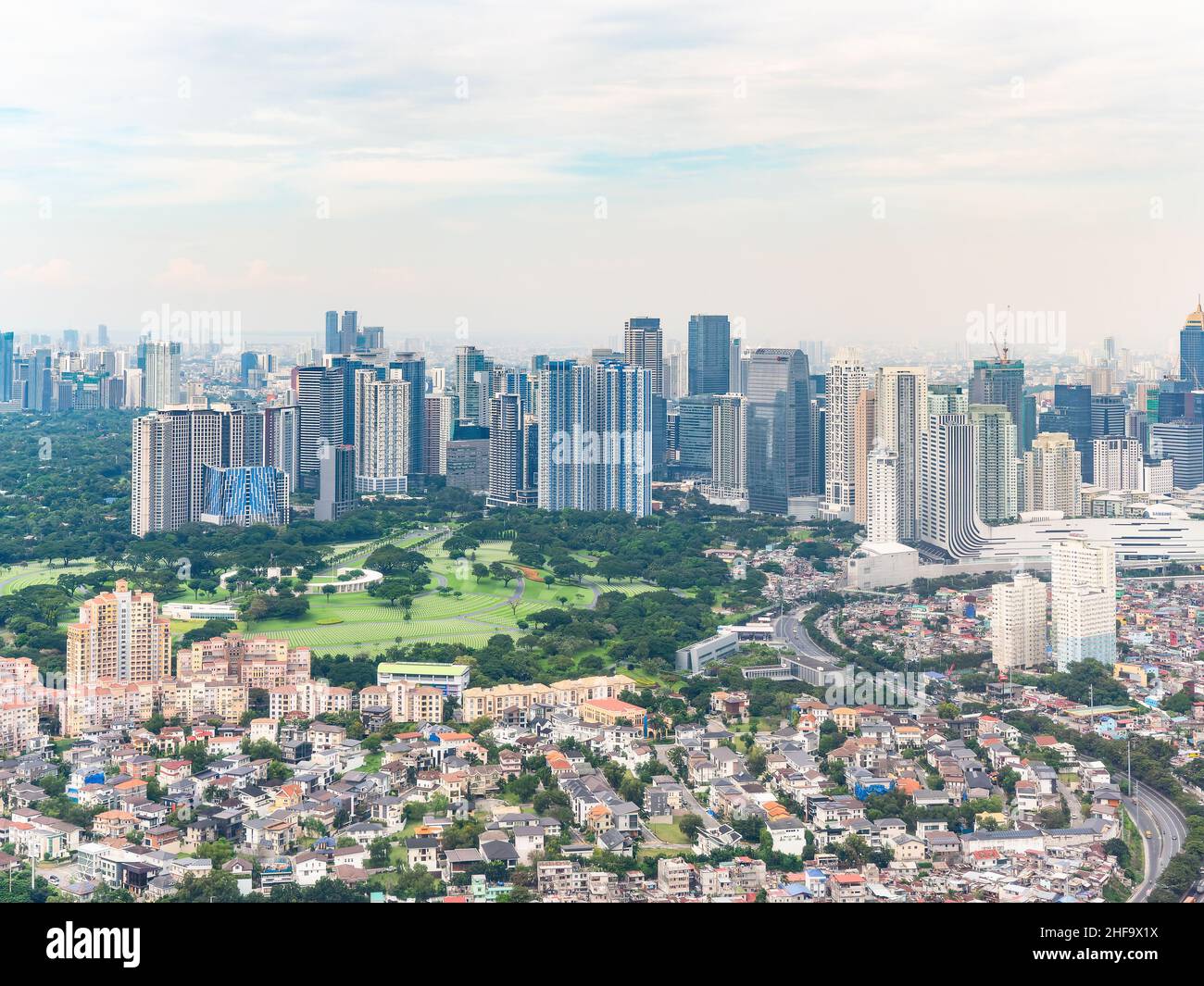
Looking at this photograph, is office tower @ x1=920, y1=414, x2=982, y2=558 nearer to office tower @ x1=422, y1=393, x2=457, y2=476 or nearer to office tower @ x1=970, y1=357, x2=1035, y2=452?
office tower @ x1=970, y1=357, x2=1035, y2=452

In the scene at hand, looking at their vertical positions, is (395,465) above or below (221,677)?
above

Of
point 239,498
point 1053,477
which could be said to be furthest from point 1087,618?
point 239,498

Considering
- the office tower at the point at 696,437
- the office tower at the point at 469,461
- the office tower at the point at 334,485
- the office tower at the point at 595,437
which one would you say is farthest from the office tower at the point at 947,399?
the office tower at the point at 334,485

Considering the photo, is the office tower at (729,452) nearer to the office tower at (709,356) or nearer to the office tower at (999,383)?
the office tower at (709,356)

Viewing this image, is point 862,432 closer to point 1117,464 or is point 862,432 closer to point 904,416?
point 904,416

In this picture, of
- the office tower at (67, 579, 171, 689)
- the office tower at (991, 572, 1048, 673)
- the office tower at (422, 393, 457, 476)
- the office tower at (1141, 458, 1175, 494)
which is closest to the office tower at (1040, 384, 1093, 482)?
the office tower at (1141, 458, 1175, 494)
